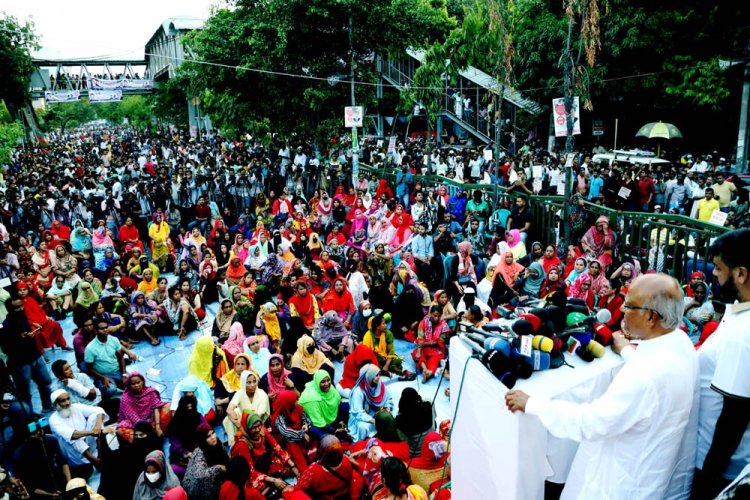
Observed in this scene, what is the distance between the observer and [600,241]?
7.57 meters

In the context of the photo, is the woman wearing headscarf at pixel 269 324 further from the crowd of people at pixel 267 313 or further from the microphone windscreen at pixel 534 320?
the microphone windscreen at pixel 534 320

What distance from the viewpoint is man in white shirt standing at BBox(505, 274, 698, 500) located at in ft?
5.95

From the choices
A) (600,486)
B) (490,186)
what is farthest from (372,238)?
(600,486)

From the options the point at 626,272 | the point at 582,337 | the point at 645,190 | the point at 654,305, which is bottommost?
the point at 626,272

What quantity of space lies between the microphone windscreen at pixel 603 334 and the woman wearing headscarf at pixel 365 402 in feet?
9.50

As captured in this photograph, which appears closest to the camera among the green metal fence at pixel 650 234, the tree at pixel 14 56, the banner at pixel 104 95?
the green metal fence at pixel 650 234

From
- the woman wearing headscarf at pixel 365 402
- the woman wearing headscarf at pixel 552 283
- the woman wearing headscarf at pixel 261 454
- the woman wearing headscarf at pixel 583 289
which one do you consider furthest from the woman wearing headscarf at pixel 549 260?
the woman wearing headscarf at pixel 261 454

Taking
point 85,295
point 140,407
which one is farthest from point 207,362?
point 85,295

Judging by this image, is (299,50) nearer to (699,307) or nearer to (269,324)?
(269,324)

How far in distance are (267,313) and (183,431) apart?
204 centimetres

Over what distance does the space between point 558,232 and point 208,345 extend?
18.8ft

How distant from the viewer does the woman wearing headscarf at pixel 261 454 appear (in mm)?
4102

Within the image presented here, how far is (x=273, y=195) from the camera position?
11867 mm

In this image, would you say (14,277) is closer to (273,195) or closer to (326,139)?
(273,195)
